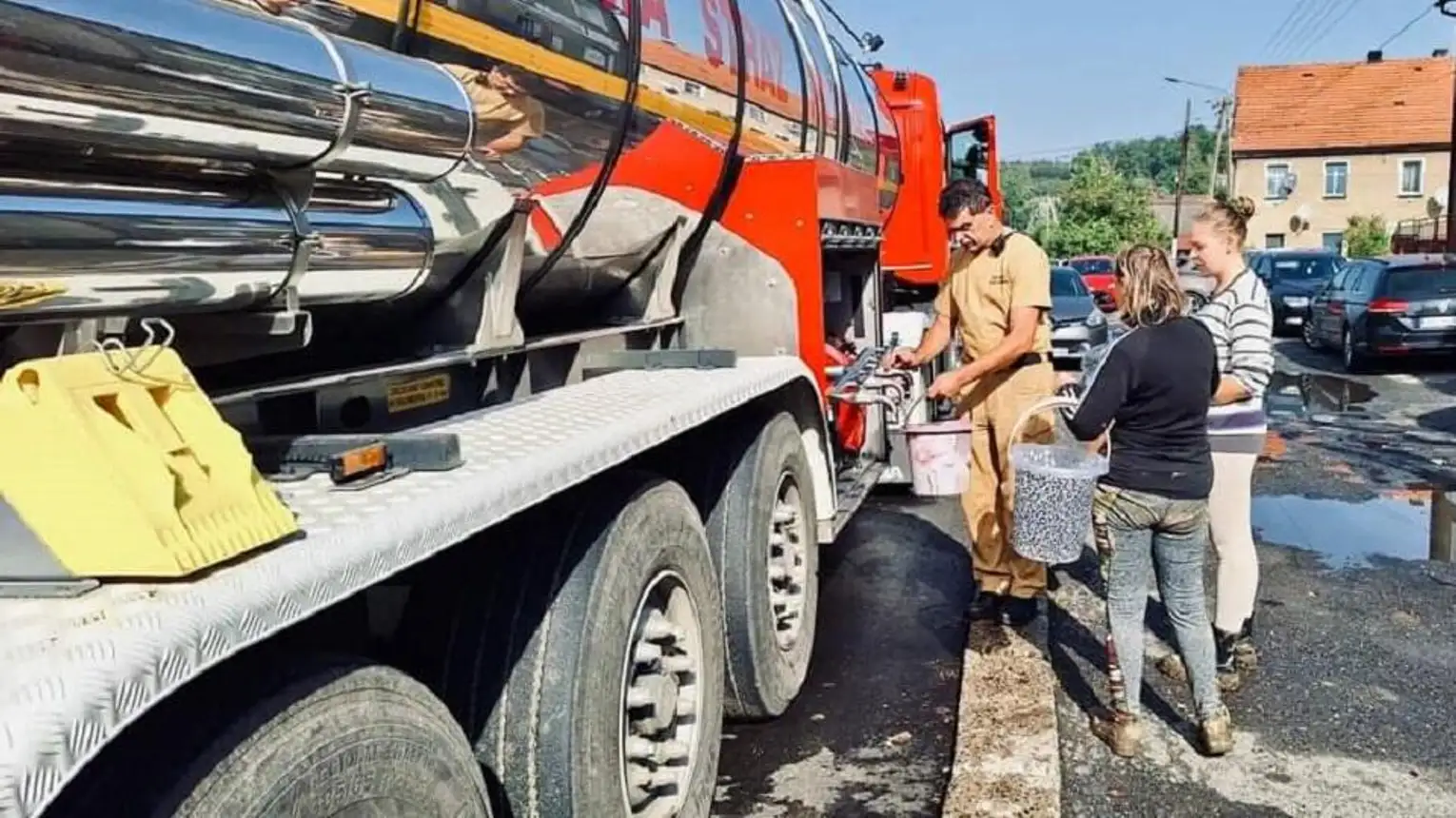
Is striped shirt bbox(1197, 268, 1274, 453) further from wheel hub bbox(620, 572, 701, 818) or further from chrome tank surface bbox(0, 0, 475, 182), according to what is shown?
chrome tank surface bbox(0, 0, 475, 182)

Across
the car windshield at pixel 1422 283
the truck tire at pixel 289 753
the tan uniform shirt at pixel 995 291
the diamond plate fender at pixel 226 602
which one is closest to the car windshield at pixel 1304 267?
the car windshield at pixel 1422 283

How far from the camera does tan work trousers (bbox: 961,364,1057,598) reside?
5676 mm

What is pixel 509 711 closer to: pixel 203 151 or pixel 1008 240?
pixel 203 151

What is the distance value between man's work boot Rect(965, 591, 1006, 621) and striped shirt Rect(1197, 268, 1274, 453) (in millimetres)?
1226

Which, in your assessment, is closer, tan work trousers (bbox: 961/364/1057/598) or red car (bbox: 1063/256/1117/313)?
tan work trousers (bbox: 961/364/1057/598)

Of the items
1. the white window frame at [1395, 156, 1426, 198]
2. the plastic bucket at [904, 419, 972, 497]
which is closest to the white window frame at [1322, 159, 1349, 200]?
the white window frame at [1395, 156, 1426, 198]

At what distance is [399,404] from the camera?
2.98m

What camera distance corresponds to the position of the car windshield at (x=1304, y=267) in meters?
25.9

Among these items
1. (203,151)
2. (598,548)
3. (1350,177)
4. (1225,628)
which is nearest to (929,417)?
(1225,628)

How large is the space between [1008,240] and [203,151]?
4174mm

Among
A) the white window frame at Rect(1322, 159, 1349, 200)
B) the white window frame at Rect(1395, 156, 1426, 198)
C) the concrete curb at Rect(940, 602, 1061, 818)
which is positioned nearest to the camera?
the concrete curb at Rect(940, 602, 1061, 818)

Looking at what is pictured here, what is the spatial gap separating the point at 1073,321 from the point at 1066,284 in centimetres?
237

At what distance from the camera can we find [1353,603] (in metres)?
6.24

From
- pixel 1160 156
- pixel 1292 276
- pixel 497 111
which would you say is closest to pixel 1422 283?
pixel 1292 276
